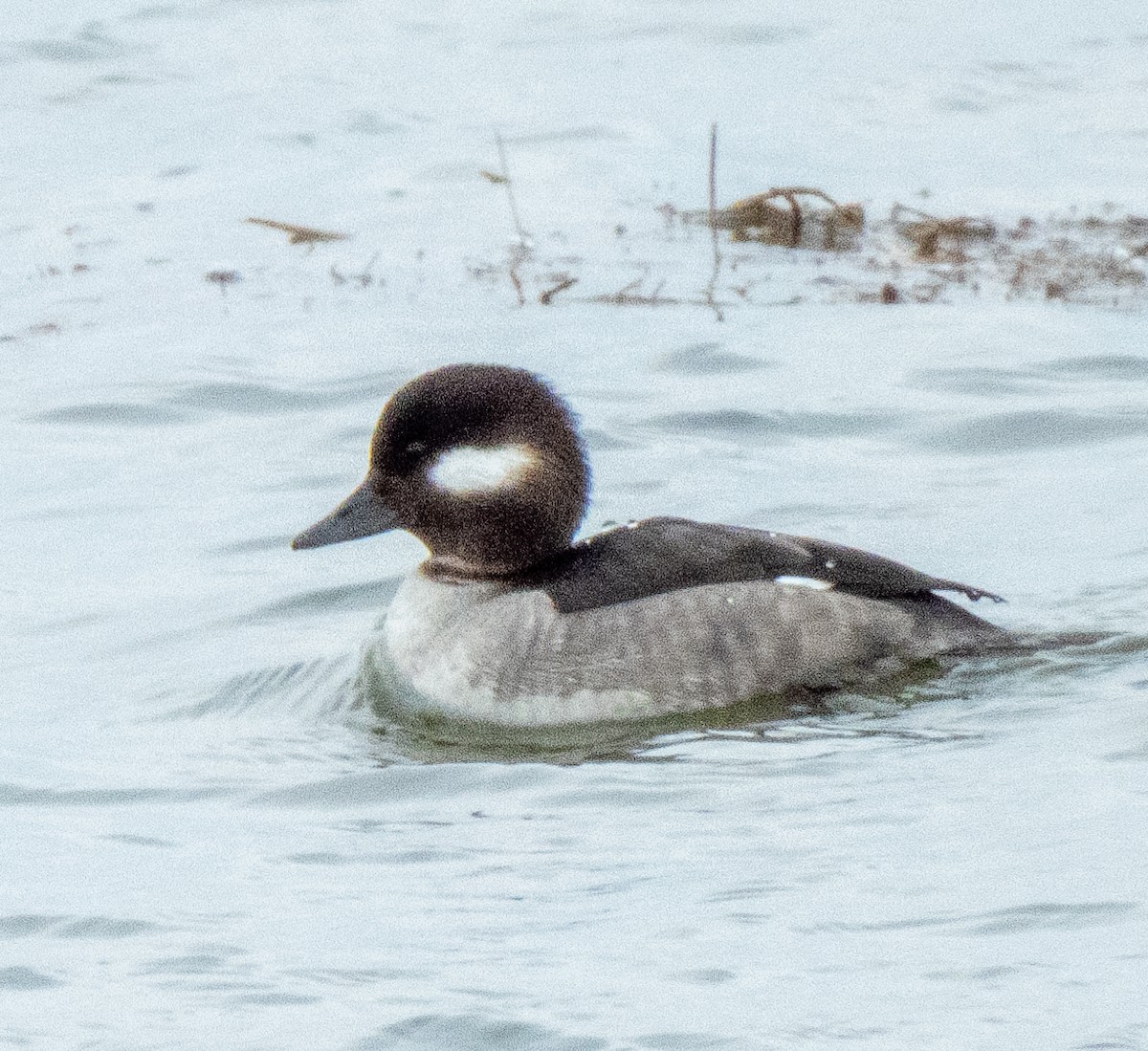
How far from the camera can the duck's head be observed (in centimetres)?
760

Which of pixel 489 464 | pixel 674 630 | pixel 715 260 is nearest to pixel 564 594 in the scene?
pixel 674 630

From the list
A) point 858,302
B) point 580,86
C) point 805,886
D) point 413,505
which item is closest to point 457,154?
point 580,86

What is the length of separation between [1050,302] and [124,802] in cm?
713

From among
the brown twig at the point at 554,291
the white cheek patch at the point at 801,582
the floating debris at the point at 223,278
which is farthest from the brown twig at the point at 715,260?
the white cheek patch at the point at 801,582

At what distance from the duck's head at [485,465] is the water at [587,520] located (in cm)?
70

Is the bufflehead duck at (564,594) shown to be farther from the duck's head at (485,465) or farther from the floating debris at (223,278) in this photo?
the floating debris at (223,278)

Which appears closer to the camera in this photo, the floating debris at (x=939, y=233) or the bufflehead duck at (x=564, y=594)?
the bufflehead duck at (x=564, y=594)

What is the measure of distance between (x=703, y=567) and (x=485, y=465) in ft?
2.66

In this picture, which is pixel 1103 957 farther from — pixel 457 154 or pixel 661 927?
pixel 457 154

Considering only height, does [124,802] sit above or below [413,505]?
below

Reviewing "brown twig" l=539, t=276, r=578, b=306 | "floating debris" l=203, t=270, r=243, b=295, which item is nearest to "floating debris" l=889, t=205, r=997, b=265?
"brown twig" l=539, t=276, r=578, b=306

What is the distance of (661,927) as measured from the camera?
5309 millimetres

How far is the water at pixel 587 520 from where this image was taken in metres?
5.13

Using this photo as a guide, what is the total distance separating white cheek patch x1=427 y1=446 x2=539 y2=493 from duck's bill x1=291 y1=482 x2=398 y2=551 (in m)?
0.33
